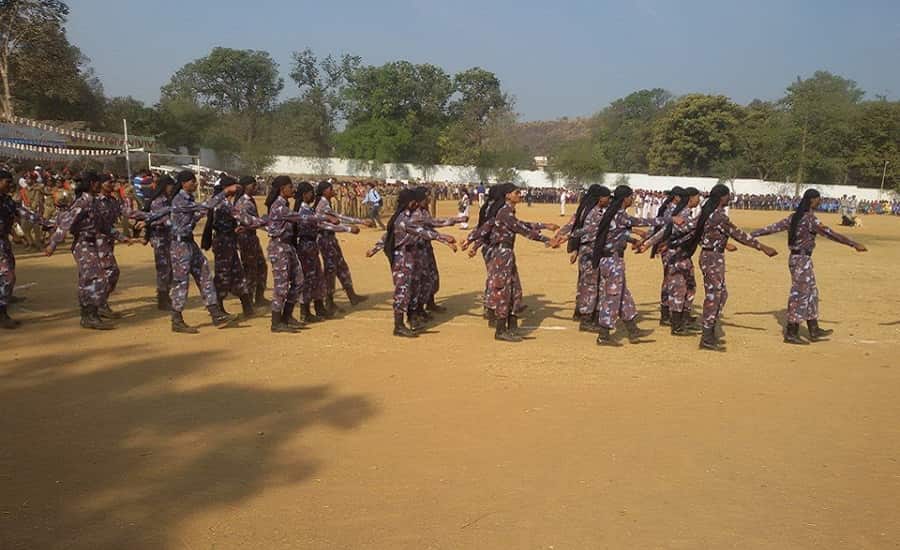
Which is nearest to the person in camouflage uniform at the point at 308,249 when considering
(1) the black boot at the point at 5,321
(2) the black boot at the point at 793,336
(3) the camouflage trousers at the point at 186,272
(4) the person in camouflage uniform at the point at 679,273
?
(3) the camouflage trousers at the point at 186,272

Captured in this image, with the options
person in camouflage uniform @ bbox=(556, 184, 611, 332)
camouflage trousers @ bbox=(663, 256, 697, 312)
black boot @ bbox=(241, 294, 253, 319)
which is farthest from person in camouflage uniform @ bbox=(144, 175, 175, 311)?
camouflage trousers @ bbox=(663, 256, 697, 312)

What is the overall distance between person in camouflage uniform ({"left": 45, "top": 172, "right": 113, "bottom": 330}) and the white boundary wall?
4790 centimetres

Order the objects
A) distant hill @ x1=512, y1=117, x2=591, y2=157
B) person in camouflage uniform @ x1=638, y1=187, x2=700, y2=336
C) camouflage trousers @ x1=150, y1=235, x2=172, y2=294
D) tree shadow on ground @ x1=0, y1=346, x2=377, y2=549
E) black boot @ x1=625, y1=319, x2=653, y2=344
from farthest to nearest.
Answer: distant hill @ x1=512, y1=117, x2=591, y2=157
camouflage trousers @ x1=150, y1=235, x2=172, y2=294
person in camouflage uniform @ x1=638, y1=187, x2=700, y2=336
black boot @ x1=625, y1=319, x2=653, y2=344
tree shadow on ground @ x1=0, y1=346, x2=377, y2=549

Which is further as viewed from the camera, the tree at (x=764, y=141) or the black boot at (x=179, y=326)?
the tree at (x=764, y=141)

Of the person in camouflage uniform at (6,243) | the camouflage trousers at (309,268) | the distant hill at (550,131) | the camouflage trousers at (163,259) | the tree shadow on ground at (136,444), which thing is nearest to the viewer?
the tree shadow on ground at (136,444)

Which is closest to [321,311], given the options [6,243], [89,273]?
[89,273]

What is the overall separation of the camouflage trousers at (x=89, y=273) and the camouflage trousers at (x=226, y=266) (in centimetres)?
143

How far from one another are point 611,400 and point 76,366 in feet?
18.1

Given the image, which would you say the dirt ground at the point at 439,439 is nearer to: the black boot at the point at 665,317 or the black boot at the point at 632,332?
the black boot at the point at 632,332

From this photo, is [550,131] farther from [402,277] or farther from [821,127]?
[402,277]

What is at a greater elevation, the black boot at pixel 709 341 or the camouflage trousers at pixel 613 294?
the camouflage trousers at pixel 613 294

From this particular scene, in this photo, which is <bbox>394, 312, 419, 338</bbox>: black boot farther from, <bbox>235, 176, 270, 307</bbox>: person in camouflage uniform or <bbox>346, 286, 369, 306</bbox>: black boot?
<bbox>235, 176, 270, 307</bbox>: person in camouflage uniform

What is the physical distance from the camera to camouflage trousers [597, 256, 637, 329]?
26.6 ft

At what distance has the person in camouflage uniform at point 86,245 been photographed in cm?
862
